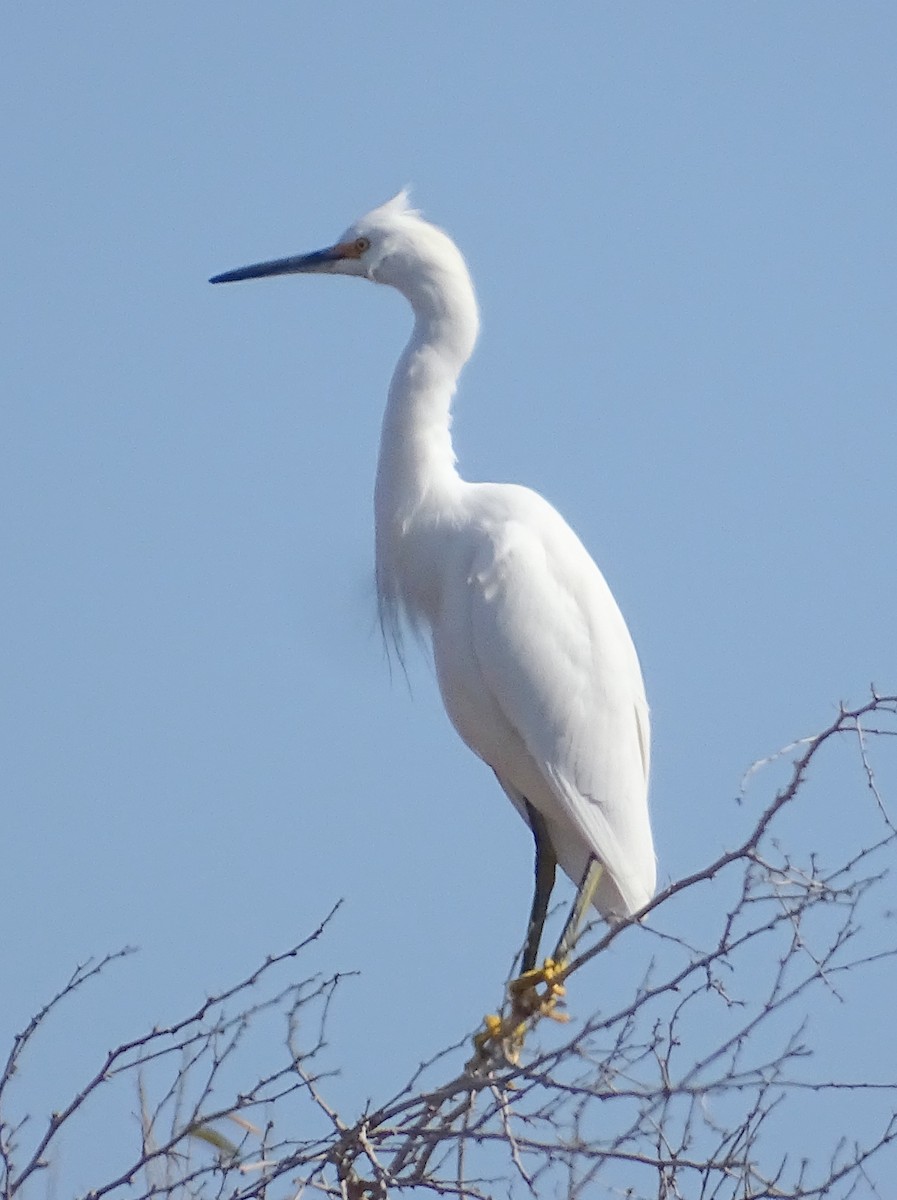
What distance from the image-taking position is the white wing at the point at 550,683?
5.68 m

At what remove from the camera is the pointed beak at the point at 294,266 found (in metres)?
6.51

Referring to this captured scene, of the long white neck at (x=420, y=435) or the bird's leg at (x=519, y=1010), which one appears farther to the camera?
the long white neck at (x=420, y=435)

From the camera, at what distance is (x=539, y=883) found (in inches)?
232

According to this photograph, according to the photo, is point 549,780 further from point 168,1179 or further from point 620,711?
point 168,1179

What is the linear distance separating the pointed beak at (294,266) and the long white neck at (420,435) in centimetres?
50

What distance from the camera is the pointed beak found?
21.4ft

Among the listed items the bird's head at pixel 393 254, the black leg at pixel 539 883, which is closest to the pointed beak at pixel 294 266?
the bird's head at pixel 393 254

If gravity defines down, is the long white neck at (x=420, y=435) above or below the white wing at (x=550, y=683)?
above

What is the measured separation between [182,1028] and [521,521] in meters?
2.41

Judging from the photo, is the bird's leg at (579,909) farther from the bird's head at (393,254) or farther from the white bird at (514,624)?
the bird's head at (393,254)

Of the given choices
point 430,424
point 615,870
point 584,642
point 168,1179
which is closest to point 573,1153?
point 168,1179

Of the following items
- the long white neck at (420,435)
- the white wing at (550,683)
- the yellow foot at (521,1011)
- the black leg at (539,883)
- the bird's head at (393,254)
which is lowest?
the yellow foot at (521,1011)

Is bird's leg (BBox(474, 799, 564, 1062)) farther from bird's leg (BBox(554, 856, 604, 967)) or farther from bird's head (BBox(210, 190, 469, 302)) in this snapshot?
bird's head (BBox(210, 190, 469, 302))

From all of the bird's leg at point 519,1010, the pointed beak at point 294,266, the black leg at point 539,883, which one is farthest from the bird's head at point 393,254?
the bird's leg at point 519,1010
